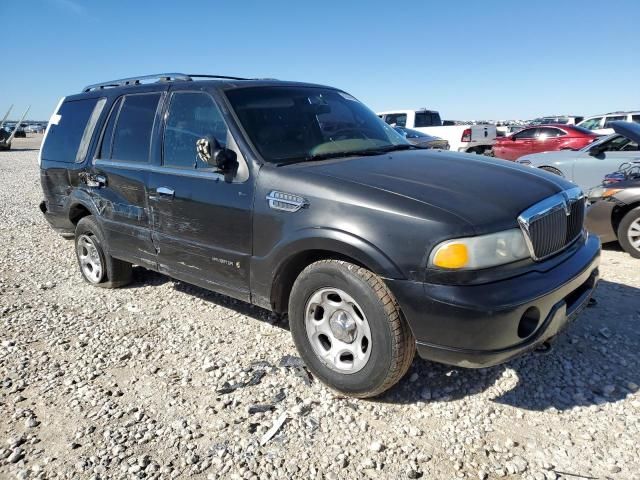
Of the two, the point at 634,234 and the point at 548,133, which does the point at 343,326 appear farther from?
the point at 548,133

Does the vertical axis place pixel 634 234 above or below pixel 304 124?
below

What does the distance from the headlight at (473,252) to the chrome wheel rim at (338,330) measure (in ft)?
1.85

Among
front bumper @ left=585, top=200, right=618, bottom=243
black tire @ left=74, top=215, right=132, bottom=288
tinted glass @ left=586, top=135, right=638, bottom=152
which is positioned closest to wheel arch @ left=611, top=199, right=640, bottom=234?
front bumper @ left=585, top=200, right=618, bottom=243

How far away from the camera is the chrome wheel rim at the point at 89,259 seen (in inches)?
197

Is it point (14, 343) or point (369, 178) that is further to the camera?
point (14, 343)

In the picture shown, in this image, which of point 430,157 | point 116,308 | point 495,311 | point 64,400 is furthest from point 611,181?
point 64,400

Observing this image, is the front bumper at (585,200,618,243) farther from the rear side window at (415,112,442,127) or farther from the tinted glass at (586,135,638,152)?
the rear side window at (415,112,442,127)

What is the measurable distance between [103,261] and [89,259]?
0.37m

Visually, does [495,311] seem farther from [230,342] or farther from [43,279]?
[43,279]

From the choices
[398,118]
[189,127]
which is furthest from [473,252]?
[398,118]

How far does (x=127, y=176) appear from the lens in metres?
4.13

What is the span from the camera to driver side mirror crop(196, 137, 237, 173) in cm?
317

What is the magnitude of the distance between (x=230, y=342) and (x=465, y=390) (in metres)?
1.76

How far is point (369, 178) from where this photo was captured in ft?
9.36
